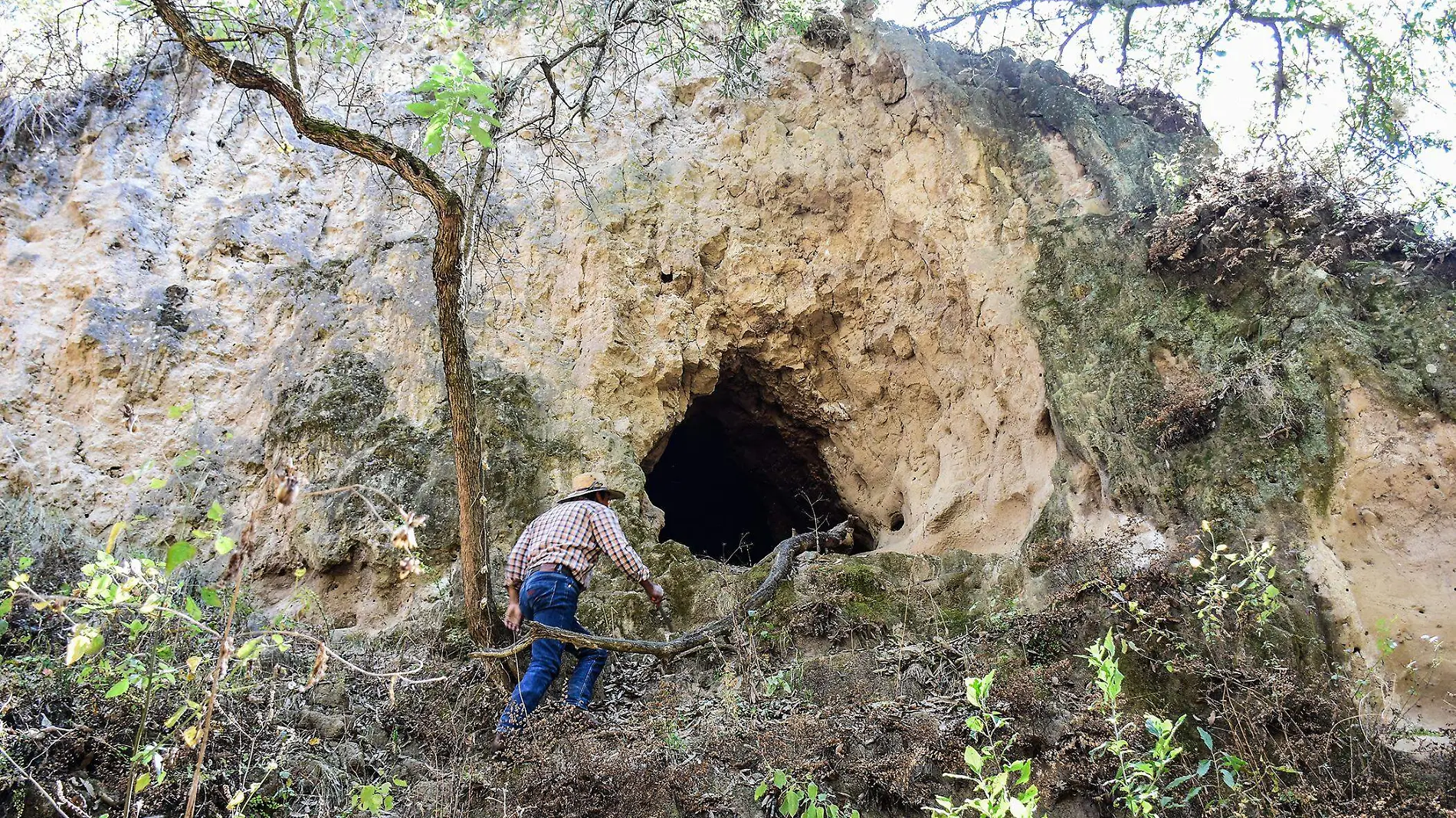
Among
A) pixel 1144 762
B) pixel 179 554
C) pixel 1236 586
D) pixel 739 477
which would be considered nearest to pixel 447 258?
pixel 179 554

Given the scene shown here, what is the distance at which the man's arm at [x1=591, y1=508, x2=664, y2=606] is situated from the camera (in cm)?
497

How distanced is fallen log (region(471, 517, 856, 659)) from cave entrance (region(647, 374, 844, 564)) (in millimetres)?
1344

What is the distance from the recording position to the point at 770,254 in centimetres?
770

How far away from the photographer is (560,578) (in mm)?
4762

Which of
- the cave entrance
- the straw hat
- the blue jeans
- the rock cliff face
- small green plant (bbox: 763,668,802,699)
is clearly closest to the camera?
the blue jeans

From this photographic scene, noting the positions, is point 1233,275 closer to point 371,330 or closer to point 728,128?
point 728,128

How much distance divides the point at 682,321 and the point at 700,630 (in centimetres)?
296

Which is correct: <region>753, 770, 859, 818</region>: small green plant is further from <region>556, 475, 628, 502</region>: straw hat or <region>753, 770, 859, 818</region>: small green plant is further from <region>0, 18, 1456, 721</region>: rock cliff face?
<region>0, 18, 1456, 721</region>: rock cliff face

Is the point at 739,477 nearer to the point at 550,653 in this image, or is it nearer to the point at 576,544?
the point at 576,544

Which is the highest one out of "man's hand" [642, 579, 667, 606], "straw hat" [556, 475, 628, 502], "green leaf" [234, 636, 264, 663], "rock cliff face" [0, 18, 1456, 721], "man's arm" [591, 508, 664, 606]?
"rock cliff face" [0, 18, 1456, 721]

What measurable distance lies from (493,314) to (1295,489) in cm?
552

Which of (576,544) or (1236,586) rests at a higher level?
(576,544)

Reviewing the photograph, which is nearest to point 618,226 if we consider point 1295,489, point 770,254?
point 770,254

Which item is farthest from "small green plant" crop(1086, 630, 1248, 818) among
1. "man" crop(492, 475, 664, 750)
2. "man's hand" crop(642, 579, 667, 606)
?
"man" crop(492, 475, 664, 750)
